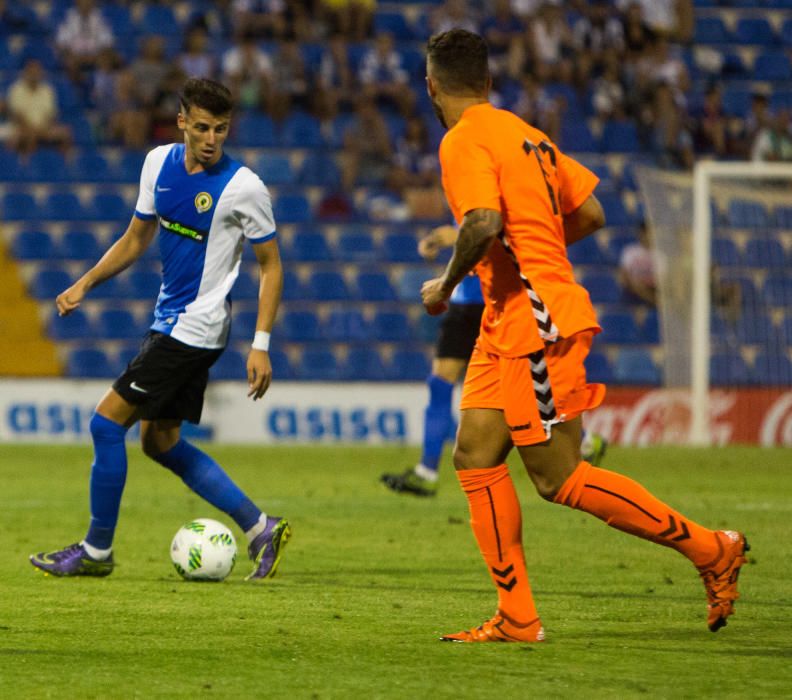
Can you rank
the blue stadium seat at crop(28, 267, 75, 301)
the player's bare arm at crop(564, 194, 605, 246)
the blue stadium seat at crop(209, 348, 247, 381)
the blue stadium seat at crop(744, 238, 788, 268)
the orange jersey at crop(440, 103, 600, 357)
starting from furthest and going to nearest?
the blue stadium seat at crop(28, 267, 75, 301) < the blue stadium seat at crop(209, 348, 247, 381) < the blue stadium seat at crop(744, 238, 788, 268) < the player's bare arm at crop(564, 194, 605, 246) < the orange jersey at crop(440, 103, 600, 357)

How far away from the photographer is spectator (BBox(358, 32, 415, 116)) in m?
19.8

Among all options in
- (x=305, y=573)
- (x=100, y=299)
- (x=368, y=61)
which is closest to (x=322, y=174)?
(x=368, y=61)

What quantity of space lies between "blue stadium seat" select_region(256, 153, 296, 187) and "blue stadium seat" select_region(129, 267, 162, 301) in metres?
1.98

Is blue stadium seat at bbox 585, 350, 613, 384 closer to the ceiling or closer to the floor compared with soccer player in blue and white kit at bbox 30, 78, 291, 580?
closer to the floor

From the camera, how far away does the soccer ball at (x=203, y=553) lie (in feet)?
22.3

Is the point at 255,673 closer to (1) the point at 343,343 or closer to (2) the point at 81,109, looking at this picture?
(1) the point at 343,343

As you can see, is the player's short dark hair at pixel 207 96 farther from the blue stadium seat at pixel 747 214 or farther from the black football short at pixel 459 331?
the blue stadium seat at pixel 747 214

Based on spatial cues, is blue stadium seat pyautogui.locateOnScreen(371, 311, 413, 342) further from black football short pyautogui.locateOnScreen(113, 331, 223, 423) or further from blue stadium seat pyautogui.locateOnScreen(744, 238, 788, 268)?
black football short pyautogui.locateOnScreen(113, 331, 223, 423)

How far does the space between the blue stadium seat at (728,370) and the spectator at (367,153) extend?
489cm

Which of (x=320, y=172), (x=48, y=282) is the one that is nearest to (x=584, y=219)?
(x=48, y=282)

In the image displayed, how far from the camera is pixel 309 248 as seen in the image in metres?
18.8

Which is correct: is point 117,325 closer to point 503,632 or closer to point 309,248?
point 309,248

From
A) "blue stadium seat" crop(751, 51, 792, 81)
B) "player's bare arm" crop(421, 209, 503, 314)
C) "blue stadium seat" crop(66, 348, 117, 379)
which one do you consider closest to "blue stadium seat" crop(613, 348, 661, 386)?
"blue stadium seat" crop(751, 51, 792, 81)

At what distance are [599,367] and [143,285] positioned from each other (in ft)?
17.8
